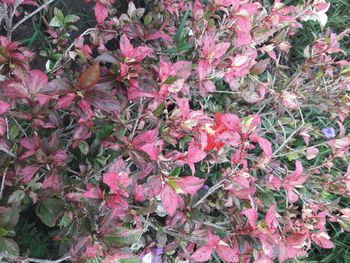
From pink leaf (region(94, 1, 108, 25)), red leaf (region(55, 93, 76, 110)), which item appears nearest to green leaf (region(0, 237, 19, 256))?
red leaf (region(55, 93, 76, 110))

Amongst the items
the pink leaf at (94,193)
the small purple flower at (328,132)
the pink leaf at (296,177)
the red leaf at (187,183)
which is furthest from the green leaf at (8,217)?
the small purple flower at (328,132)

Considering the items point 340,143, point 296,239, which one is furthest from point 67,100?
point 340,143

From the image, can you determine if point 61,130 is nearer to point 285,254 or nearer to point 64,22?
point 64,22

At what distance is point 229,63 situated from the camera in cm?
142

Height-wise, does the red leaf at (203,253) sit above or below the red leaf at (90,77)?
below

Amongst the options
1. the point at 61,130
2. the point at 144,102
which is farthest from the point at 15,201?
the point at 144,102

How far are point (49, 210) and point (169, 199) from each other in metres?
0.33

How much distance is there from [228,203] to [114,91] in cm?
55

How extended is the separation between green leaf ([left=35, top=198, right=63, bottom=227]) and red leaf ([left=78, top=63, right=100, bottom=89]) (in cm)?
40

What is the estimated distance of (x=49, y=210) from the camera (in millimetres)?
1195

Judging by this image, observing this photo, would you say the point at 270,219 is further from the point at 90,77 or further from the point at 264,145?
the point at 90,77

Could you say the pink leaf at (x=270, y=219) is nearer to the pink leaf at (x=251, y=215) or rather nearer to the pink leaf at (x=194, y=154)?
the pink leaf at (x=251, y=215)

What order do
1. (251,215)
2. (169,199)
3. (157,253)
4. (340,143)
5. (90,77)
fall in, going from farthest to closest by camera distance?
(340,143) → (157,253) → (251,215) → (169,199) → (90,77)

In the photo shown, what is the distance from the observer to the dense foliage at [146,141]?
1033mm
